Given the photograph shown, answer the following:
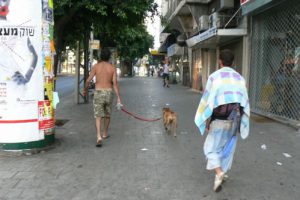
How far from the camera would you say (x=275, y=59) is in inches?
485

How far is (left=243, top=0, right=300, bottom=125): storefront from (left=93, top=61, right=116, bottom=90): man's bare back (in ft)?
15.5

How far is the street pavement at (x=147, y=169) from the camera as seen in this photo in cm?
543

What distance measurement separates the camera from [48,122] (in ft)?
26.0

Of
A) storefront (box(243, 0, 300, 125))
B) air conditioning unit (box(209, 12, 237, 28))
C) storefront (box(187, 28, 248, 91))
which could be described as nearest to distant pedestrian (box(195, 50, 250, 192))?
storefront (box(243, 0, 300, 125))

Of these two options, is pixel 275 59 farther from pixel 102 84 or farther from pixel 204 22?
pixel 204 22

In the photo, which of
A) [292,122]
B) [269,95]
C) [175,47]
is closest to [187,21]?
[175,47]

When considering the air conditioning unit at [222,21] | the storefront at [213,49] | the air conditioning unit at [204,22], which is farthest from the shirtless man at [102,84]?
the air conditioning unit at [204,22]

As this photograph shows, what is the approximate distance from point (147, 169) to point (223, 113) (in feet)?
5.48

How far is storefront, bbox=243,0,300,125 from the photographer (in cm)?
1102

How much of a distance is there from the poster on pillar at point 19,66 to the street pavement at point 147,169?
1.70 ft

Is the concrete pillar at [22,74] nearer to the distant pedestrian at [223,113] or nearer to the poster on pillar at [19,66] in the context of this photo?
the poster on pillar at [19,66]

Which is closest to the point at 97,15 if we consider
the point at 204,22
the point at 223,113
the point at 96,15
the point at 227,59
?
the point at 96,15

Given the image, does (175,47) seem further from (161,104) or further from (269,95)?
(269,95)

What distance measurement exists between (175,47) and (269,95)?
23.2 metres
